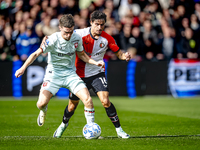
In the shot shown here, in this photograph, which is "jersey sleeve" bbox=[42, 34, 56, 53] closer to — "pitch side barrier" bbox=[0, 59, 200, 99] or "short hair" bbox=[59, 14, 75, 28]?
"short hair" bbox=[59, 14, 75, 28]

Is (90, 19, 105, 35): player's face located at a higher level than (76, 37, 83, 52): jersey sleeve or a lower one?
higher

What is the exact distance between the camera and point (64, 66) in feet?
22.6

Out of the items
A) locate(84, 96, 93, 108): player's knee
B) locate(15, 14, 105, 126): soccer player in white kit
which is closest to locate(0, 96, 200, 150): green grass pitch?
locate(84, 96, 93, 108): player's knee

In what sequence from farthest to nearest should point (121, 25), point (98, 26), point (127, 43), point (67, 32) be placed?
1. point (121, 25)
2. point (127, 43)
3. point (98, 26)
4. point (67, 32)

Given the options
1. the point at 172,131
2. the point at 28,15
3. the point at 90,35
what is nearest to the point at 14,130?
the point at 90,35

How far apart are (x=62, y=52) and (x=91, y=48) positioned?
2.55 ft

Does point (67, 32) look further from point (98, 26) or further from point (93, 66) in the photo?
point (93, 66)

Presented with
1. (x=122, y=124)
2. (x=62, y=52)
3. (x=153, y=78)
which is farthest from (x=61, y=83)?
(x=153, y=78)

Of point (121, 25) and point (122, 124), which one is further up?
point (121, 25)

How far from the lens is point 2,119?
9.53 metres

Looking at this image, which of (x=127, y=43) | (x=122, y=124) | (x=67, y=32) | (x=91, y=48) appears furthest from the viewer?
(x=127, y=43)

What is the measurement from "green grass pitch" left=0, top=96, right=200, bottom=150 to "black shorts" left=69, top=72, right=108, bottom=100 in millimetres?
886

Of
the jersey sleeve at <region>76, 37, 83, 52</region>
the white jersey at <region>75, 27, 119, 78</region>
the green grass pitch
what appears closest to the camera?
the green grass pitch

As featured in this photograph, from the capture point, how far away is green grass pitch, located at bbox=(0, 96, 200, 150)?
6.05 metres
